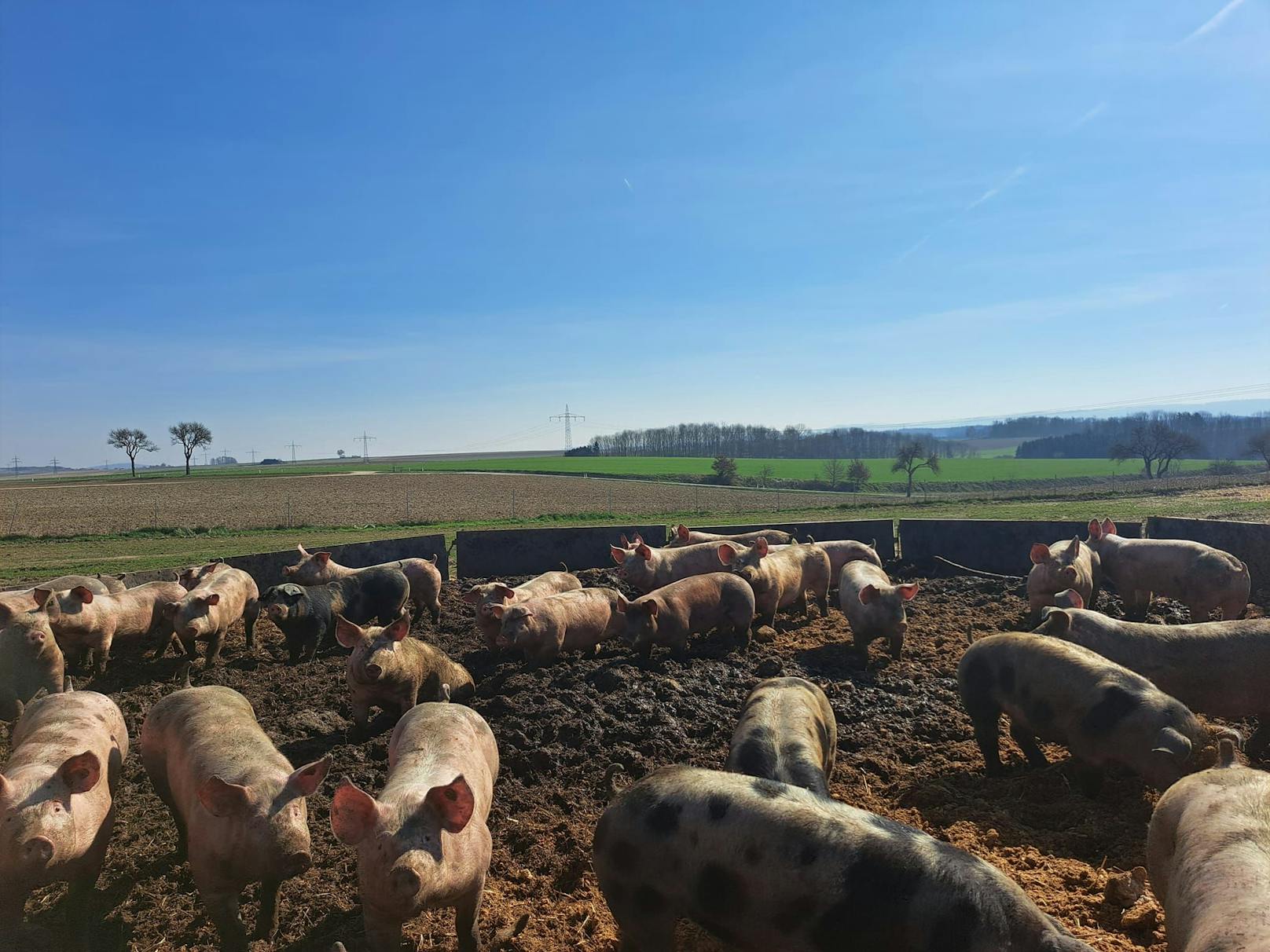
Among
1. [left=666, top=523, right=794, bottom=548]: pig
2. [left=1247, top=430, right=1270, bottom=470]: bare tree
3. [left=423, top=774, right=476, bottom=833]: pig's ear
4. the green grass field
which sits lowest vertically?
the green grass field

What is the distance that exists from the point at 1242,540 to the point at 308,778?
53.5ft

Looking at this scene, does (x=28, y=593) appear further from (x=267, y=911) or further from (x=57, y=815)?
(x=267, y=911)

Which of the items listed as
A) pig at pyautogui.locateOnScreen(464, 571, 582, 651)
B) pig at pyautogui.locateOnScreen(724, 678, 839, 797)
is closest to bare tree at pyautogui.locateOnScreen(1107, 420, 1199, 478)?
pig at pyautogui.locateOnScreen(464, 571, 582, 651)

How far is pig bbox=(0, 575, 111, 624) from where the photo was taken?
28.5 feet

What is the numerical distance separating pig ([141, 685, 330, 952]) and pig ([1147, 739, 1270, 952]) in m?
4.45

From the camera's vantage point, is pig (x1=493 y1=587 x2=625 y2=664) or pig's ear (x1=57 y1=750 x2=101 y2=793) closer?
pig's ear (x1=57 y1=750 x2=101 y2=793)

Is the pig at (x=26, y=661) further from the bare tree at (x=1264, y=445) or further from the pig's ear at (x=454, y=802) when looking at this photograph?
the bare tree at (x=1264, y=445)

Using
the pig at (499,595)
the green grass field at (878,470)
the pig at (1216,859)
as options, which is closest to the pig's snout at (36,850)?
the pig at (499,595)

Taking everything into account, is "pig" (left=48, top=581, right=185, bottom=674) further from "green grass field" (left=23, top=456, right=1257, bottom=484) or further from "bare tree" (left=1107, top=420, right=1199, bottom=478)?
"bare tree" (left=1107, top=420, right=1199, bottom=478)

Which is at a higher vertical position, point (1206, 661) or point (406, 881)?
point (406, 881)

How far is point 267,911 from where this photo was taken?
14.7 ft

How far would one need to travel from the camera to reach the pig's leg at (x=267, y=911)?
14.7 feet

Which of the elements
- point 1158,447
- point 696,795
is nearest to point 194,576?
point 696,795

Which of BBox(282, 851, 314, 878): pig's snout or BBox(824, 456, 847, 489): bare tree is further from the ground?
BBox(282, 851, 314, 878): pig's snout
